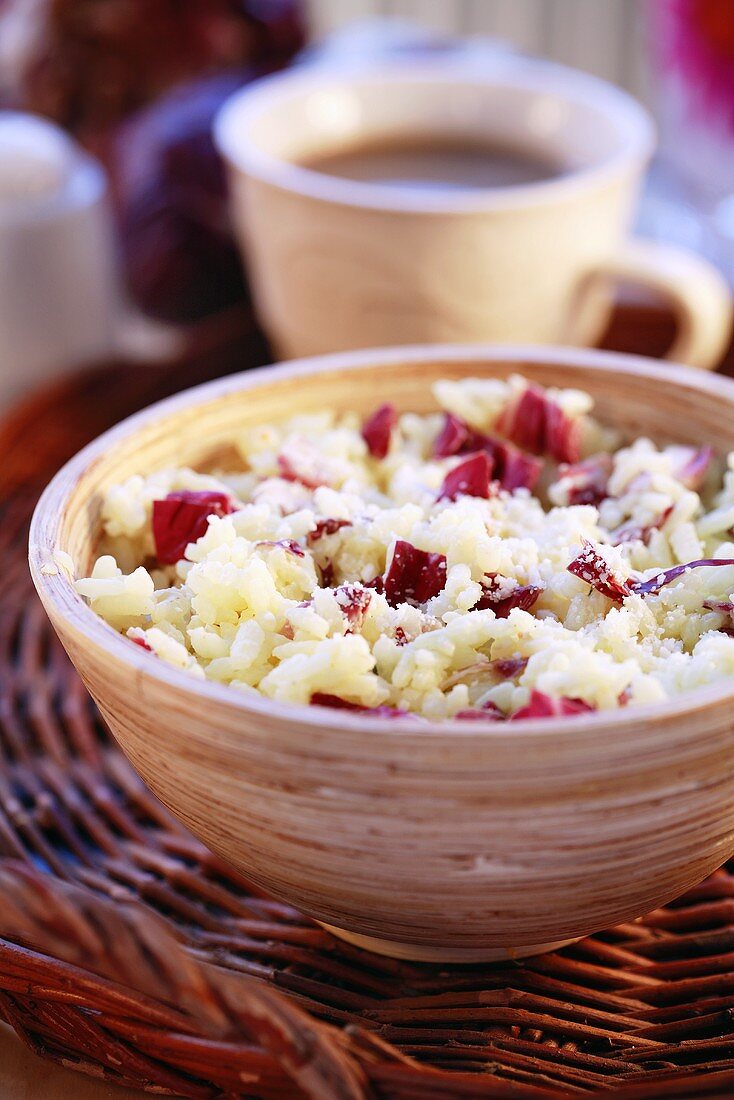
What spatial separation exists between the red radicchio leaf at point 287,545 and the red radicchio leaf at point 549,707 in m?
0.18

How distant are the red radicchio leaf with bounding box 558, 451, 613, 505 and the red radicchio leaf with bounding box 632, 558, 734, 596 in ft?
0.41

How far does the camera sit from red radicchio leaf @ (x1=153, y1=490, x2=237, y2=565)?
71 cm

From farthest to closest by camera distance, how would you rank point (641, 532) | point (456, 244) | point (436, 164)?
point (436, 164) → point (456, 244) → point (641, 532)

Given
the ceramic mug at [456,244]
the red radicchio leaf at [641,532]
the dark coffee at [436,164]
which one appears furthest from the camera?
the dark coffee at [436,164]

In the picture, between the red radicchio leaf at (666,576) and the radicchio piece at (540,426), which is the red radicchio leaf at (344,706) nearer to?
the red radicchio leaf at (666,576)

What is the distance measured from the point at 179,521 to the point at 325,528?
0.28ft

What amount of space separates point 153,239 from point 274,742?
1080 millimetres

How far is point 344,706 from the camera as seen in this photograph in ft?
1.89

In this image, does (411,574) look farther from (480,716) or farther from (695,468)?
(695,468)

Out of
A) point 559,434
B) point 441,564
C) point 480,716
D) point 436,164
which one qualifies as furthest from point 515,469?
point 436,164

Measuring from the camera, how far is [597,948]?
710mm

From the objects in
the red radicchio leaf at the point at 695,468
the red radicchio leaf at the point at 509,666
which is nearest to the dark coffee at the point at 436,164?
the red radicchio leaf at the point at 695,468

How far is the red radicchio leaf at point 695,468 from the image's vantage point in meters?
0.78

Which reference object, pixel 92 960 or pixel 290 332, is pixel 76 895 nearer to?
pixel 92 960
